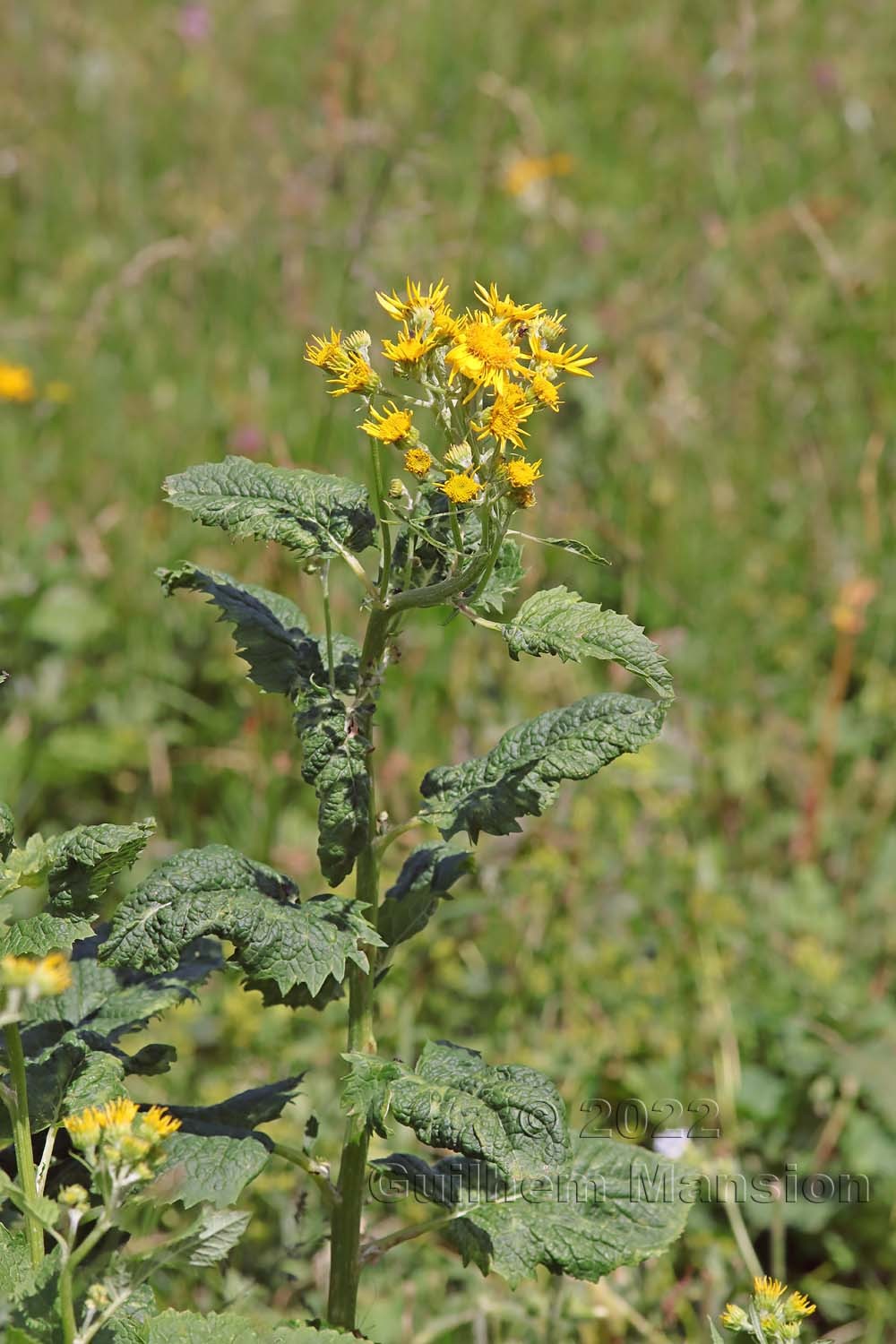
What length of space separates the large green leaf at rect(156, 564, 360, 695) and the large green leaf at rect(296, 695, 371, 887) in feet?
0.19

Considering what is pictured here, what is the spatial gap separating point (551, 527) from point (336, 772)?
7.59 feet

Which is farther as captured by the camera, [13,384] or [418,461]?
[13,384]


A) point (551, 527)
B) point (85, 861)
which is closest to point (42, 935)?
point (85, 861)

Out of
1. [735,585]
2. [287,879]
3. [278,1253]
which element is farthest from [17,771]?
[735,585]

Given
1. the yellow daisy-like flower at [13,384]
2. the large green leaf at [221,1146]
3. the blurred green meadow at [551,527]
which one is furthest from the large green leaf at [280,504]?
the yellow daisy-like flower at [13,384]

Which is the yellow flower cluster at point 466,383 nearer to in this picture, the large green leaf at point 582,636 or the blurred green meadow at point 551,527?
the large green leaf at point 582,636

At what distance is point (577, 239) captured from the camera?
4.76 meters

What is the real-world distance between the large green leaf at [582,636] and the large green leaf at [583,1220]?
23.4 inches

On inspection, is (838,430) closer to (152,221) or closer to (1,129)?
(152,221)

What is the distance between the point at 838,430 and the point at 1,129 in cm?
322

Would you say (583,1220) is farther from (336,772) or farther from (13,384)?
(13,384)

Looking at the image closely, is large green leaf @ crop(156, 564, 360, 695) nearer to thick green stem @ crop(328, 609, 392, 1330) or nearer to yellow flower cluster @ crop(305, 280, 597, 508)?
thick green stem @ crop(328, 609, 392, 1330)

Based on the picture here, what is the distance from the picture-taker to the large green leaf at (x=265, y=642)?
1557mm

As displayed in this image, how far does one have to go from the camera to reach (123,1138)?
1139 millimetres
